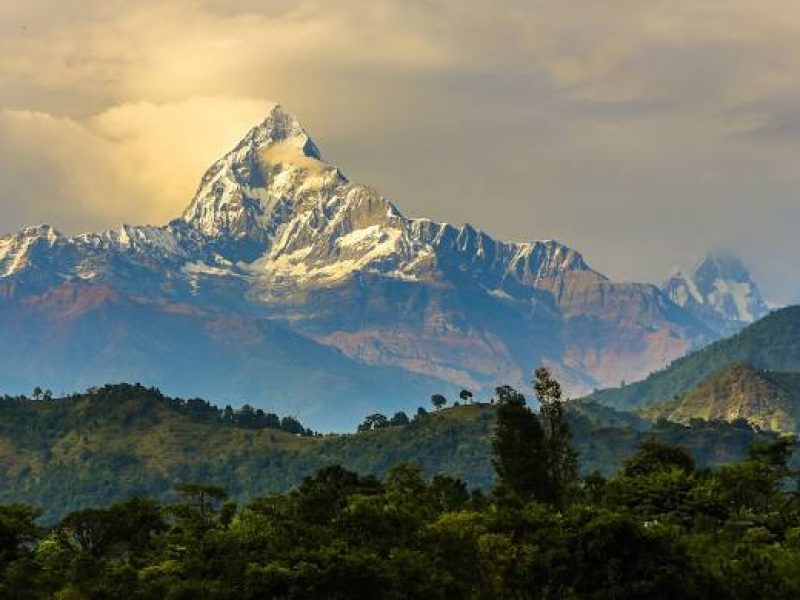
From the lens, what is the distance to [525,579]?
14200 cm

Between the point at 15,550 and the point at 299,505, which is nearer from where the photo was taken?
the point at 15,550

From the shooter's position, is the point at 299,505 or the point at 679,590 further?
the point at 299,505

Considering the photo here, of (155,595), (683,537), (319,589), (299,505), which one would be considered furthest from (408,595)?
(299,505)

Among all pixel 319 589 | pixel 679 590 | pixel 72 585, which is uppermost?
pixel 72 585

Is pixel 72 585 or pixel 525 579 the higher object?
pixel 72 585

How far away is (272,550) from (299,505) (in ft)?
158

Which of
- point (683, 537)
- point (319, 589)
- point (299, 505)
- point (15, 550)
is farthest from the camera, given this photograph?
point (299, 505)

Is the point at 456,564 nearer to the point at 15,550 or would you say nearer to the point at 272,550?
the point at 272,550

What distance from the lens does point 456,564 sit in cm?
14575

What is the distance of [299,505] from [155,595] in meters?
50.1

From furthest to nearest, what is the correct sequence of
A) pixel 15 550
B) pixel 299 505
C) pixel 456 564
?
pixel 299 505, pixel 15 550, pixel 456 564

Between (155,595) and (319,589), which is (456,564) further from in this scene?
(155,595)

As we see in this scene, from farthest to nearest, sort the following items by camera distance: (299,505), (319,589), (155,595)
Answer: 1. (299,505)
2. (155,595)
3. (319,589)

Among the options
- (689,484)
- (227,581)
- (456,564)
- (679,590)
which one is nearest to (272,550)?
(227,581)
